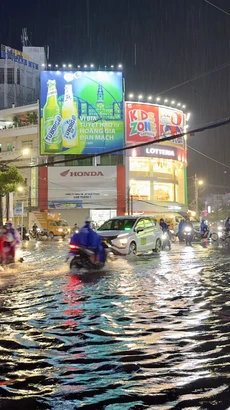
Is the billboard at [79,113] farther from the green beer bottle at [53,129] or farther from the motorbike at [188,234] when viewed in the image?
the motorbike at [188,234]

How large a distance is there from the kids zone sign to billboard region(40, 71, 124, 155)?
1.32m

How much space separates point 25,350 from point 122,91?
50.6 metres

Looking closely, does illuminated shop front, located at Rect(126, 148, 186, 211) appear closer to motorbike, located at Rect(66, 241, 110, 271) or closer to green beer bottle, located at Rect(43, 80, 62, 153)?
green beer bottle, located at Rect(43, 80, 62, 153)

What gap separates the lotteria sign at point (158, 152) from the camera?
177 feet

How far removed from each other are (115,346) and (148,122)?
50995mm

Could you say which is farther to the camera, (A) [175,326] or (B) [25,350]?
(A) [175,326]

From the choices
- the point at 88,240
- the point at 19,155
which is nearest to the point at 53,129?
the point at 19,155

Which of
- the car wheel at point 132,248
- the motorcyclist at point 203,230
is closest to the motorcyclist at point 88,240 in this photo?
the car wheel at point 132,248

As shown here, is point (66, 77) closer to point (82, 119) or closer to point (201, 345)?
point (82, 119)

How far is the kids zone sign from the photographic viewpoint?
53.3m

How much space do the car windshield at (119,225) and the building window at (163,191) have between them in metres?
40.2

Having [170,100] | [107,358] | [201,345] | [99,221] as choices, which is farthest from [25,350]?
[170,100]

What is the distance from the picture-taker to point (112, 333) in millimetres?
5137

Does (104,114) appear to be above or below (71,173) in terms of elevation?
above
